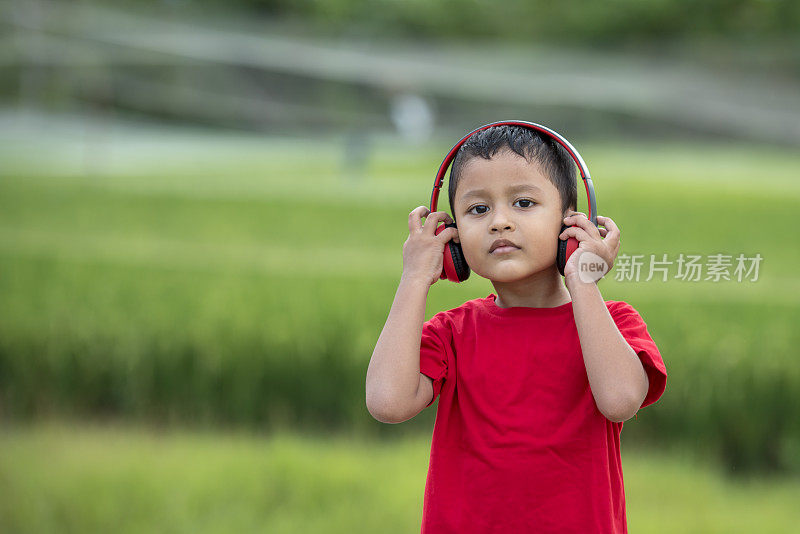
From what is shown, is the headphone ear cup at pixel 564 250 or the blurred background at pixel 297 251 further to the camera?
the blurred background at pixel 297 251

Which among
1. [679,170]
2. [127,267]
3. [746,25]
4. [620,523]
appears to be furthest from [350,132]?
[620,523]

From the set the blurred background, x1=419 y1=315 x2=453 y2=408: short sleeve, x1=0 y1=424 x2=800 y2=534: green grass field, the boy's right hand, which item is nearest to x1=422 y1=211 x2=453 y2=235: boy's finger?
the boy's right hand

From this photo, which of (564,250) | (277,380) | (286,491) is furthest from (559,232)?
(277,380)

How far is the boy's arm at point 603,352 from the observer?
0.93 metres

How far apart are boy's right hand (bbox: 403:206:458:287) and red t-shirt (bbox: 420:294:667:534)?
0.27 ft

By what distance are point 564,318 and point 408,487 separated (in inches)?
45.5

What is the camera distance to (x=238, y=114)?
8094 millimetres

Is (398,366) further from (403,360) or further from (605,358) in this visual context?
(605,358)

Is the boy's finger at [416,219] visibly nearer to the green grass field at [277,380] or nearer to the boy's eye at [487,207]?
the boy's eye at [487,207]

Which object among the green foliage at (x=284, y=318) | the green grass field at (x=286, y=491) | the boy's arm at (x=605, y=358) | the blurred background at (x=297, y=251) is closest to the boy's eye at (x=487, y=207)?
the boy's arm at (x=605, y=358)

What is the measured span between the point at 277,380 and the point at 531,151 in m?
1.72

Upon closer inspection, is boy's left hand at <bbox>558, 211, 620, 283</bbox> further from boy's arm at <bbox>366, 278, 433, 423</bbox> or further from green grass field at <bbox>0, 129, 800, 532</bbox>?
green grass field at <bbox>0, 129, 800, 532</bbox>

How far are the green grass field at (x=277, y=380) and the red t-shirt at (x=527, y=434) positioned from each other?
101cm

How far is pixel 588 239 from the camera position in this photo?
3.13 ft
